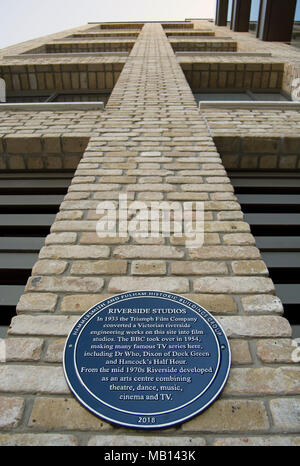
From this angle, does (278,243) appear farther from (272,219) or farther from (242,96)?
(242,96)

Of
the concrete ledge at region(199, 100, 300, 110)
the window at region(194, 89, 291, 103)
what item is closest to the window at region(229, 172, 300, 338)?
the concrete ledge at region(199, 100, 300, 110)

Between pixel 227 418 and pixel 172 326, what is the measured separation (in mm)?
433

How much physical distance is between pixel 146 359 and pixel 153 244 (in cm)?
74

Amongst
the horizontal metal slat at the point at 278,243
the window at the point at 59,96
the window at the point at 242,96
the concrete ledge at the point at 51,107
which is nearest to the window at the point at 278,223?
the horizontal metal slat at the point at 278,243

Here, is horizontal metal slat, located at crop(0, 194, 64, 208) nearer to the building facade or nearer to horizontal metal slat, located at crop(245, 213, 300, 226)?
the building facade

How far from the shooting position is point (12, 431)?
3.78ft

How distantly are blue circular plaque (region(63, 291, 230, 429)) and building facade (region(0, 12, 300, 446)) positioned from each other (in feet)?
0.16

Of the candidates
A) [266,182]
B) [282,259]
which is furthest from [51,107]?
[282,259]

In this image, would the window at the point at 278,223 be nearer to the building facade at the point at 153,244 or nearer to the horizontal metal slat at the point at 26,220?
the building facade at the point at 153,244

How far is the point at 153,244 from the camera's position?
191 cm

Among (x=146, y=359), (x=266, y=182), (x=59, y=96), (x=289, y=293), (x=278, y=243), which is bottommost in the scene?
(x=289, y=293)

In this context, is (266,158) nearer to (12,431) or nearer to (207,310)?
(207,310)

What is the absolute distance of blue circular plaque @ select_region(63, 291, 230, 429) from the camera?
Result: 1.19 m
